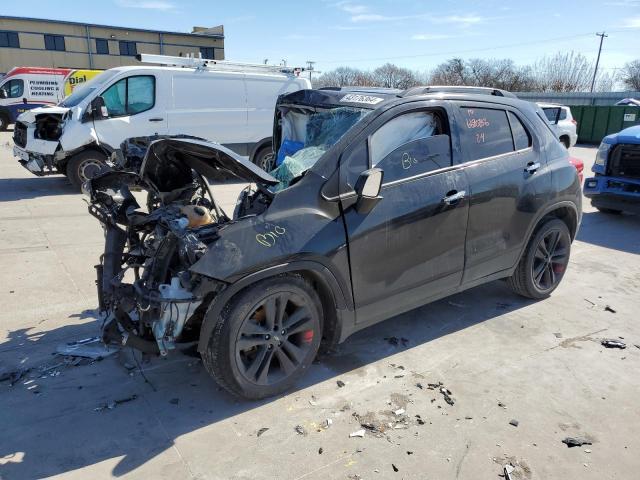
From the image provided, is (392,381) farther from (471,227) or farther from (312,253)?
(471,227)

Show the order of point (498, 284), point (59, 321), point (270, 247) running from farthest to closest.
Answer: point (498, 284)
point (59, 321)
point (270, 247)

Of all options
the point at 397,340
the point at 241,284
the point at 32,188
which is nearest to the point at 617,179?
the point at 397,340

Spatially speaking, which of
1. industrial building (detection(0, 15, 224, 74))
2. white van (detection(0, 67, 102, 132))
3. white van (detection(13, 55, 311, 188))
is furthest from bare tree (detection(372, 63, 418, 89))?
white van (detection(13, 55, 311, 188))

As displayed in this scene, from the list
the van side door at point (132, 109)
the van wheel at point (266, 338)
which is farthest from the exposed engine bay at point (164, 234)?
the van side door at point (132, 109)

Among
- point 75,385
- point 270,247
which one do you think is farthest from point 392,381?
point 75,385

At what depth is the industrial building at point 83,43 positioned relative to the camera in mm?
45844

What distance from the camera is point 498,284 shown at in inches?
211

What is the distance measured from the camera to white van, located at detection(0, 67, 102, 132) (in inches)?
915

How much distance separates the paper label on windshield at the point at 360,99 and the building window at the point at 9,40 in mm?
53564

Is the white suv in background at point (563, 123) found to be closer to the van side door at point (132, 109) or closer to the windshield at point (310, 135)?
the van side door at point (132, 109)

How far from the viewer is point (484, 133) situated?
162 inches

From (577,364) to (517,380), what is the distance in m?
0.60

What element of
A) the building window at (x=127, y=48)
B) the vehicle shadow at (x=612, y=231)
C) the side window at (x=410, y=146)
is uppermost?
the building window at (x=127, y=48)

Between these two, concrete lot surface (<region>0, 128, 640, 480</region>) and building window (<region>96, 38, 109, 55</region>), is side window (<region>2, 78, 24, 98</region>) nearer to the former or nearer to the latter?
concrete lot surface (<region>0, 128, 640, 480</region>)
